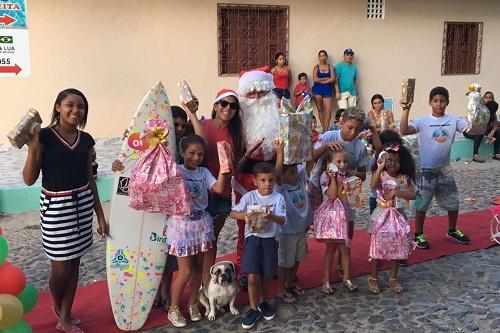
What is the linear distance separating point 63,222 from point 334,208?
1.97 metres

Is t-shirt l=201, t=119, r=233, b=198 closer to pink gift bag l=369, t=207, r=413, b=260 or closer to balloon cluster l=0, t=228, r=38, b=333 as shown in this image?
pink gift bag l=369, t=207, r=413, b=260

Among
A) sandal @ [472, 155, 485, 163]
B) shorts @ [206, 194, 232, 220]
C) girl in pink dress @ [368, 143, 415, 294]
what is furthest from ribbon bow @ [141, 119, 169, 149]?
sandal @ [472, 155, 485, 163]

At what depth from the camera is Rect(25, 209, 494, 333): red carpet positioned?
11.8ft

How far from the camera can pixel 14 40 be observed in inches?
309

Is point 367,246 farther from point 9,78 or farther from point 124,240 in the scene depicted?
point 9,78

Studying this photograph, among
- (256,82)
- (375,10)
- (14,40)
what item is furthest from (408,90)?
(375,10)

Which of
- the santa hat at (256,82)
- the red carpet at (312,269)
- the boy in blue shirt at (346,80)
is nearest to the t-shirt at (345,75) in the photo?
the boy in blue shirt at (346,80)

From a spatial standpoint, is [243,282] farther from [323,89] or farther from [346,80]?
[346,80]

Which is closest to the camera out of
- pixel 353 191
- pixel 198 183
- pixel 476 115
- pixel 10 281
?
pixel 10 281

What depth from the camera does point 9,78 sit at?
794 cm

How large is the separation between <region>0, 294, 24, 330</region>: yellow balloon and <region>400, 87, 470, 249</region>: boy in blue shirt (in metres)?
3.43

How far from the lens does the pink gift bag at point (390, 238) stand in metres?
3.91

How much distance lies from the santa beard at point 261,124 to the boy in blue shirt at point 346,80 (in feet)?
20.3

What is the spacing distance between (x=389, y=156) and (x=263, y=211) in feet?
4.16
